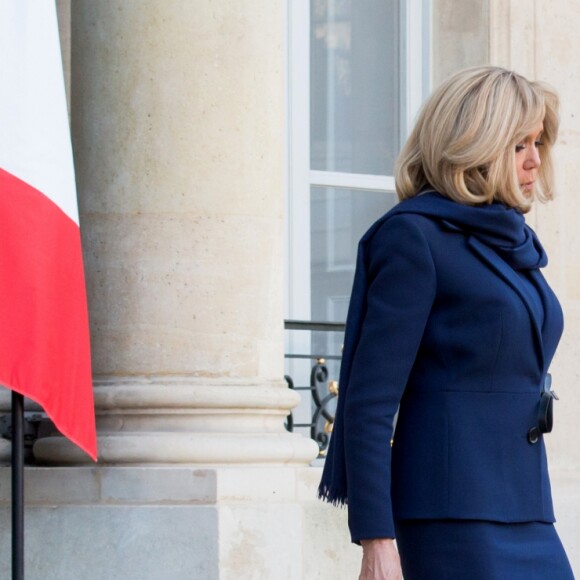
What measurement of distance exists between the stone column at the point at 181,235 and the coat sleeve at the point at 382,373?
180cm

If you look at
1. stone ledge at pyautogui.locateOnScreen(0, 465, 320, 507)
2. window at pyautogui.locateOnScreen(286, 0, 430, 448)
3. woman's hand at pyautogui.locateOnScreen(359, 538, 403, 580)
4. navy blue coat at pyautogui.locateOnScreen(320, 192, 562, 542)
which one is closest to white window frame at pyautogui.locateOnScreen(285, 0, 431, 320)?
window at pyautogui.locateOnScreen(286, 0, 430, 448)

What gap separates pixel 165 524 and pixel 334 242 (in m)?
2.56

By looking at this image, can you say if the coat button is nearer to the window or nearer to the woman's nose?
the woman's nose

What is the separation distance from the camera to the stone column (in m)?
Answer: 4.58

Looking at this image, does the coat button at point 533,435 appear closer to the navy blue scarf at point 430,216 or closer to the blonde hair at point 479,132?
the navy blue scarf at point 430,216

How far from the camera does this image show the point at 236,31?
471cm

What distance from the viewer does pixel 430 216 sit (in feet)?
9.37

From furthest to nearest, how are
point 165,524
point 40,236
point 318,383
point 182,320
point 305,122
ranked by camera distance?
1. point 305,122
2. point 318,383
3. point 182,320
4. point 165,524
5. point 40,236

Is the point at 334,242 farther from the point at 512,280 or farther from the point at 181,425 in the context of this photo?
the point at 512,280

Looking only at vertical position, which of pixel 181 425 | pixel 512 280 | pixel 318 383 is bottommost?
pixel 318 383

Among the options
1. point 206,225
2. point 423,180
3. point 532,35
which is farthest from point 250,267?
point 532,35

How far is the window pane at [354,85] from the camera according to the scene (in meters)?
6.78

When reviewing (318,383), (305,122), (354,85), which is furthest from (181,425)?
(354,85)

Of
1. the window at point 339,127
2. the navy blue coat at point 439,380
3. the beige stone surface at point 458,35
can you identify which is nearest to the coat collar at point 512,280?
the navy blue coat at point 439,380
